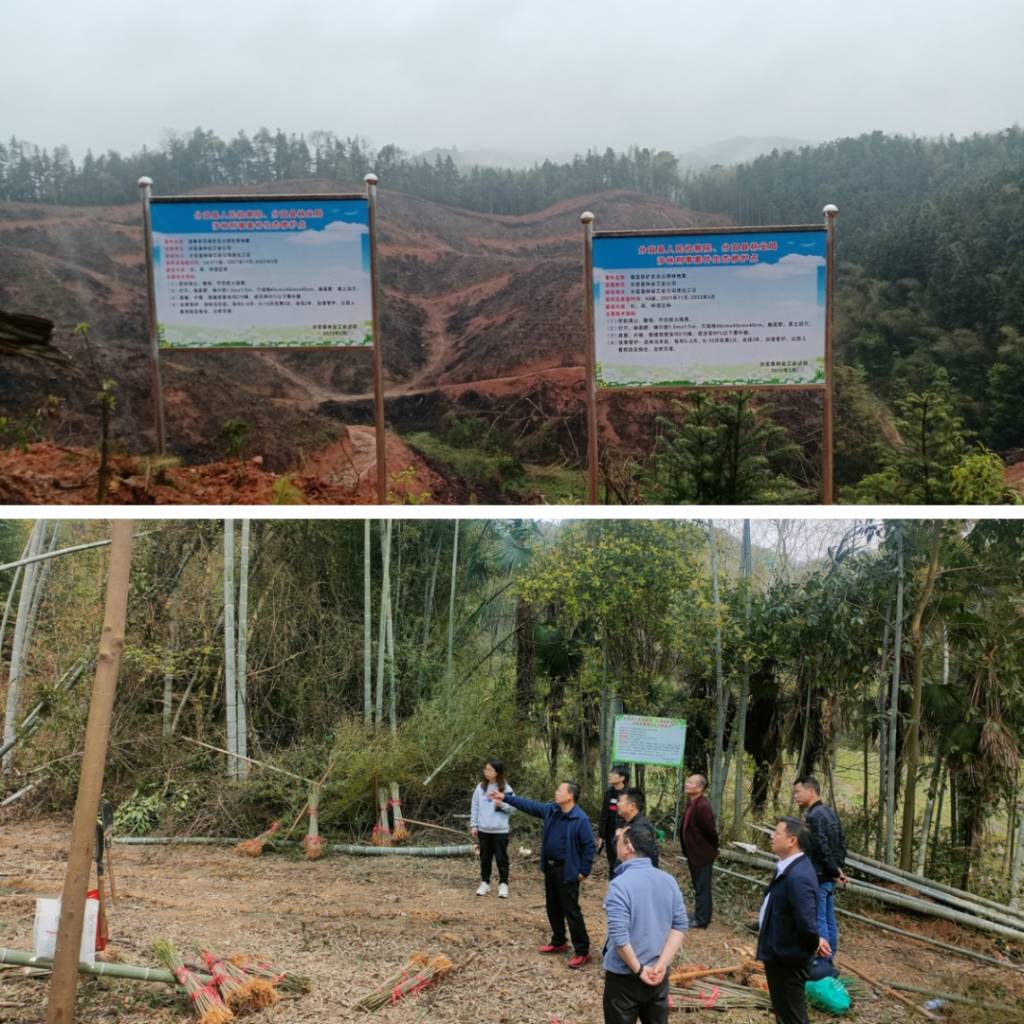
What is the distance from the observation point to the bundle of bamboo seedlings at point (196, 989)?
3.53 m

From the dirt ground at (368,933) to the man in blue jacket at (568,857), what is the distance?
19 cm

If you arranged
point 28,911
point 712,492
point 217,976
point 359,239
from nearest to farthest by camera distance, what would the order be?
point 217,976
point 28,911
point 359,239
point 712,492

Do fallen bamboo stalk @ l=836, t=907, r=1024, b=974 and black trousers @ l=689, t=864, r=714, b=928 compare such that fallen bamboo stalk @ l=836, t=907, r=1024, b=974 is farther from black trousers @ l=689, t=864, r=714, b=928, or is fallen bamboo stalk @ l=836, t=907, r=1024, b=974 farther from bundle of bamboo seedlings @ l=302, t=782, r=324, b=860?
bundle of bamboo seedlings @ l=302, t=782, r=324, b=860

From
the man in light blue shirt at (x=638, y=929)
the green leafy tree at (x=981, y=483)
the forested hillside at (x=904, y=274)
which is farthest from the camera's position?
the forested hillside at (x=904, y=274)

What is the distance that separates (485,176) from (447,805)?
194 inches

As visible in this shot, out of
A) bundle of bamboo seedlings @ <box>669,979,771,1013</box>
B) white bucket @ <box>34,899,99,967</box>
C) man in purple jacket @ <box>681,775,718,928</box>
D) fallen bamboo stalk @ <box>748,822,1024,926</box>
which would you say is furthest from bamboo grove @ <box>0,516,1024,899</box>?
white bucket @ <box>34,899,99,967</box>

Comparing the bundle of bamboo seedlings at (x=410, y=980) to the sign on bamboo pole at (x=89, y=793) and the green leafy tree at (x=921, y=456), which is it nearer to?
the sign on bamboo pole at (x=89, y=793)

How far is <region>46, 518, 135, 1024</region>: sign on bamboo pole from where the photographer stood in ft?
10.1

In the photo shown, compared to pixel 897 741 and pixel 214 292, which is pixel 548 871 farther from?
pixel 214 292

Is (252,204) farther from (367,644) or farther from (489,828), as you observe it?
(489,828)

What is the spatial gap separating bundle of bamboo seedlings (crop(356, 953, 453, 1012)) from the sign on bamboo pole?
3.74 feet

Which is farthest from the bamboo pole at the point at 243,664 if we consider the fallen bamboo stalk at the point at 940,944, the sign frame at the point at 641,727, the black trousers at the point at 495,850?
the fallen bamboo stalk at the point at 940,944

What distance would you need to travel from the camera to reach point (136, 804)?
5887 millimetres

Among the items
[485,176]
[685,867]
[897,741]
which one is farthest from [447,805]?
[485,176]
